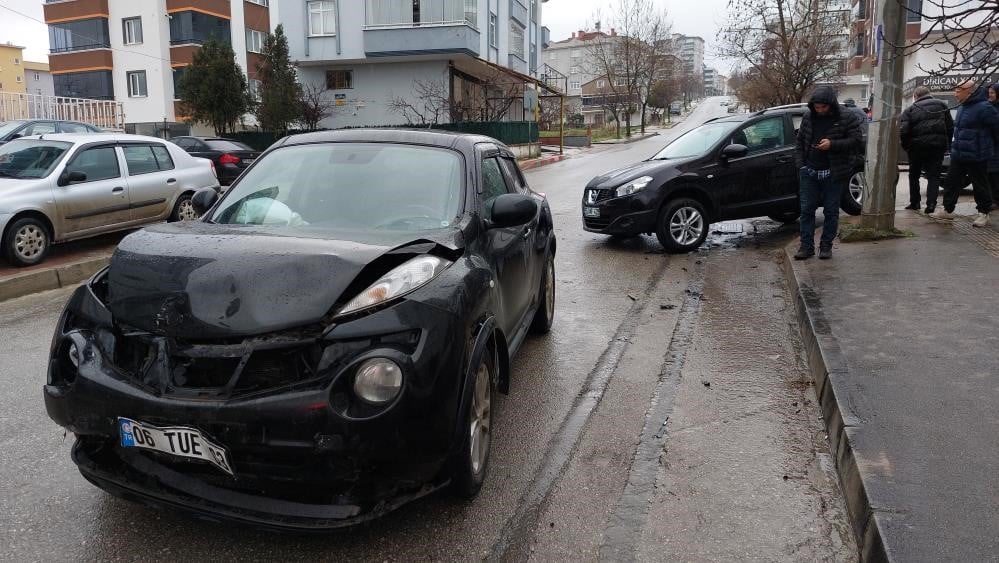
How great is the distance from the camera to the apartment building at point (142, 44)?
146 ft

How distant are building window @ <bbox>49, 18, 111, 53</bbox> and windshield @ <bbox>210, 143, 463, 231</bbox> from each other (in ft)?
163

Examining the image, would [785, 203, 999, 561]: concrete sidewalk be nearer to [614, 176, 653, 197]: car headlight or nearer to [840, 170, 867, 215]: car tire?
[614, 176, 653, 197]: car headlight

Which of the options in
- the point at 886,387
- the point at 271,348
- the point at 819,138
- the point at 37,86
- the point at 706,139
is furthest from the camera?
the point at 37,86

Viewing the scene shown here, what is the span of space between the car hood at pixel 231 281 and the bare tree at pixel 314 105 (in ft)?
99.2

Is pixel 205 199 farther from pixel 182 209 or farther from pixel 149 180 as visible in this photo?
pixel 182 209

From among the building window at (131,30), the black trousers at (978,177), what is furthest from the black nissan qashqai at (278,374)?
the building window at (131,30)

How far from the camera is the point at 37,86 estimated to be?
255ft

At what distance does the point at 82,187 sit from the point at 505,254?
24.3 ft

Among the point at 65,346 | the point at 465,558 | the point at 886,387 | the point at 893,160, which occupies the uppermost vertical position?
the point at 893,160

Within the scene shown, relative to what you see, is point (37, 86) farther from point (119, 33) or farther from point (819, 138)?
point (819, 138)

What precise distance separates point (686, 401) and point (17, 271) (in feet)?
25.5

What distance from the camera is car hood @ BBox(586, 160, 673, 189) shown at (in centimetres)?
978

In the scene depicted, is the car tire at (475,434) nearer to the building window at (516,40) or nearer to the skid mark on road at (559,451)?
the skid mark on road at (559,451)

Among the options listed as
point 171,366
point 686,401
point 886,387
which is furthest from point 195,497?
point 886,387
